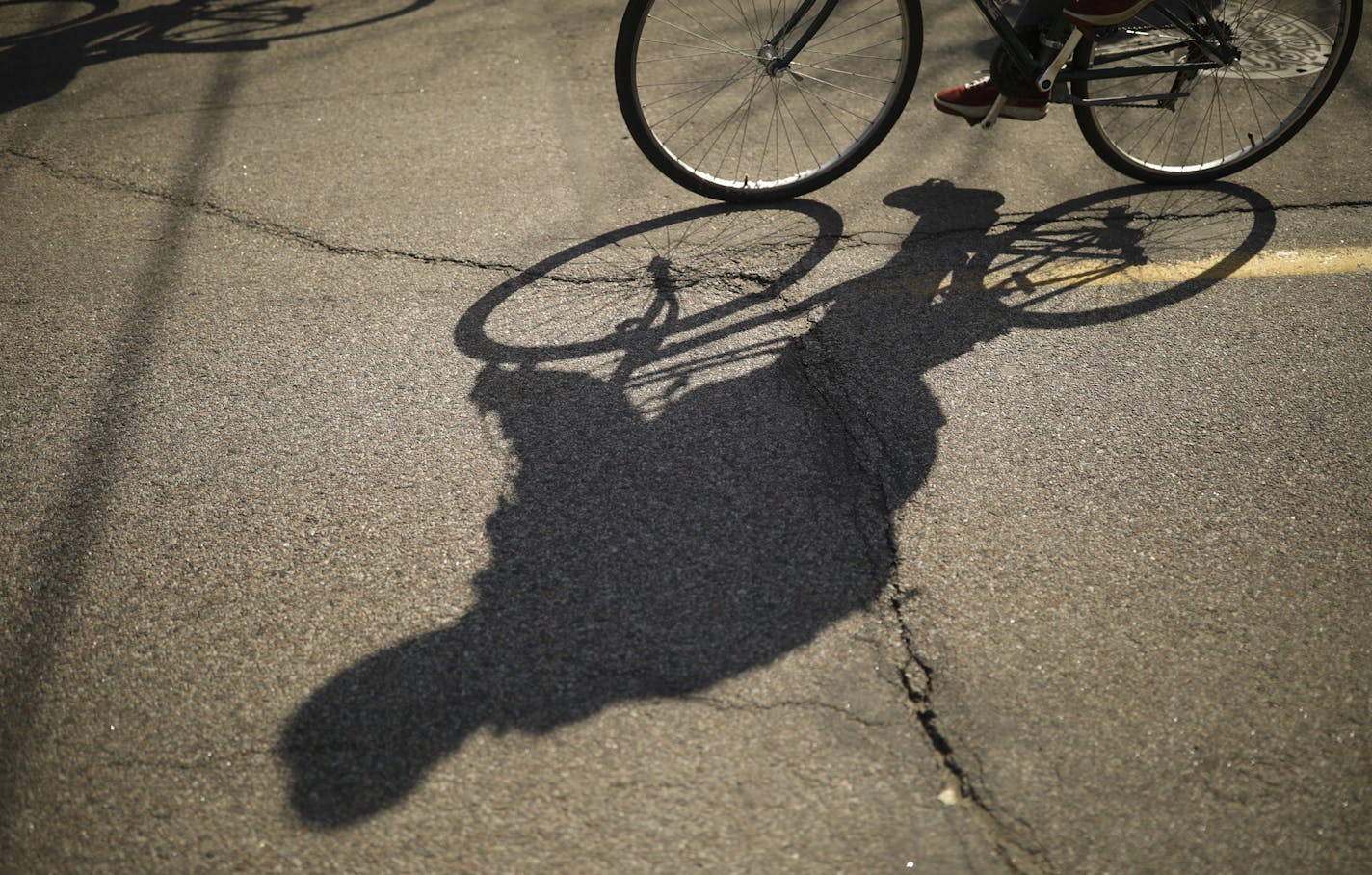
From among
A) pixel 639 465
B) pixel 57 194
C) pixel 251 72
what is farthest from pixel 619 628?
pixel 251 72

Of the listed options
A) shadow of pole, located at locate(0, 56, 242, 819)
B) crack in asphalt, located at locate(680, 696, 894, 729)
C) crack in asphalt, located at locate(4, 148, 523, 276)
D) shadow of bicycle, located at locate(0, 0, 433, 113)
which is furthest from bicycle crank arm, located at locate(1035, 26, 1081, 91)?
shadow of bicycle, located at locate(0, 0, 433, 113)

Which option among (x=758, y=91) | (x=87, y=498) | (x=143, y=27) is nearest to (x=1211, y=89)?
(x=758, y=91)

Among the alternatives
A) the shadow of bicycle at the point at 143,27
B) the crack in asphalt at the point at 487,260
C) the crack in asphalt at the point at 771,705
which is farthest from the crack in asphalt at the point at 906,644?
the shadow of bicycle at the point at 143,27

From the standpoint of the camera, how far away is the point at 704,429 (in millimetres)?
2922

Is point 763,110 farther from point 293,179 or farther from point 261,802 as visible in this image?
point 261,802

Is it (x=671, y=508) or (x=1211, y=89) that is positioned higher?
(x=1211, y=89)

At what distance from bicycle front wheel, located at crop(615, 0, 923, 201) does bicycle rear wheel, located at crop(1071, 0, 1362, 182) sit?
95 centimetres

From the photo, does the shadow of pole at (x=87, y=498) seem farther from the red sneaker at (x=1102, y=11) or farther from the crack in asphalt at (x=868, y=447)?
the red sneaker at (x=1102, y=11)

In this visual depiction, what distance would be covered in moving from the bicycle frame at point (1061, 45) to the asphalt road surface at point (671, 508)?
0.52 meters

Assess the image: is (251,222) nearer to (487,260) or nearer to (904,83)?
(487,260)

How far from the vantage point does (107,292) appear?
137 inches

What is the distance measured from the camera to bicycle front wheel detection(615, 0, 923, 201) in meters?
3.61

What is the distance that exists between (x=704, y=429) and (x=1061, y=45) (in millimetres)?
2047

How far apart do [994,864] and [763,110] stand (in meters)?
3.55
